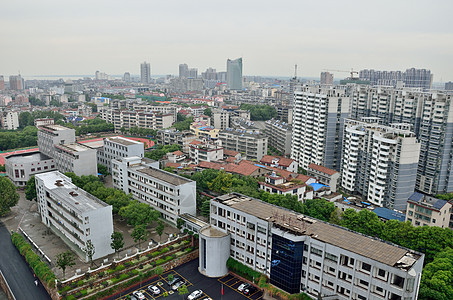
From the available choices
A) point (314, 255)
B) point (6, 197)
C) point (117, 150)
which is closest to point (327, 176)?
point (314, 255)

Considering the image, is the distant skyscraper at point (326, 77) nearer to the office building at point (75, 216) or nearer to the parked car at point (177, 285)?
the office building at point (75, 216)

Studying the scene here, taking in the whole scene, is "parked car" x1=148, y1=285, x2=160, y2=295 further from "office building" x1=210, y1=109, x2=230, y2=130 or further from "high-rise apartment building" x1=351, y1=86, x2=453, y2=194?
"office building" x1=210, y1=109, x2=230, y2=130

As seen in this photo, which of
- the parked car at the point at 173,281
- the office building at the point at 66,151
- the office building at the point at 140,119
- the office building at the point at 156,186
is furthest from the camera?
the office building at the point at 140,119

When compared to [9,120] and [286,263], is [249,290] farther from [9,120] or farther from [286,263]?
[9,120]

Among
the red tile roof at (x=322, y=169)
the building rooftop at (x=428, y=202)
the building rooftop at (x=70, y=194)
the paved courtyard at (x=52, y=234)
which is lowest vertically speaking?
the paved courtyard at (x=52, y=234)

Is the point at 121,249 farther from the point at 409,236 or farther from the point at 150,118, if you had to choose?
the point at 150,118

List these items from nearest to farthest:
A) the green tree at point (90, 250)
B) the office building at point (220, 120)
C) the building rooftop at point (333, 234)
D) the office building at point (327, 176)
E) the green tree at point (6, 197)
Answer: the building rooftop at point (333, 234), the green tree at point (90, 250), the green tree at point (6, 197), the office building at point (327, 176), the office building at point (220, 120)

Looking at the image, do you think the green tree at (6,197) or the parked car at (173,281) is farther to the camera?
the green tree at (6,197)

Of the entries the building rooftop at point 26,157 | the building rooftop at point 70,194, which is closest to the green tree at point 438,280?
the building rooftop at point 70,194

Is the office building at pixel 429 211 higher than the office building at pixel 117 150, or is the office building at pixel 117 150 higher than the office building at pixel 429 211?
the office building at pixel 117 150
